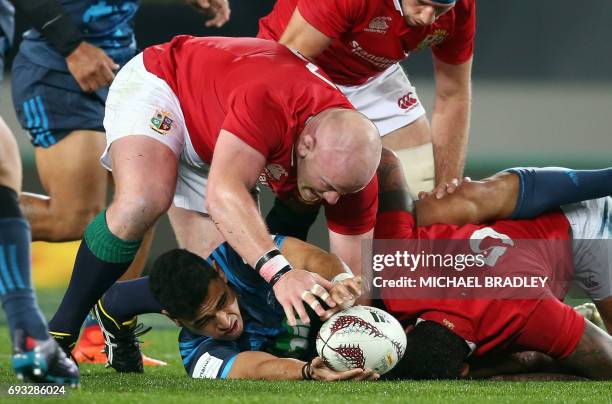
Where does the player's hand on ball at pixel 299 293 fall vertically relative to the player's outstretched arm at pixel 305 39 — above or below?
below

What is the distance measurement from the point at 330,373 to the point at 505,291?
729mm

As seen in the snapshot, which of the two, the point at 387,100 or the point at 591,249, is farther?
the point at 387,100

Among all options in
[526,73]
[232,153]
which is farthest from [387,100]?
[526,73]

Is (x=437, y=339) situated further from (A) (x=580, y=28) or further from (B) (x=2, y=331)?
(A) (x=580, y=28)

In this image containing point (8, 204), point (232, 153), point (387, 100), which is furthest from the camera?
point (387, 100)

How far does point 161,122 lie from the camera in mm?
4172

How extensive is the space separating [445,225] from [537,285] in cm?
51

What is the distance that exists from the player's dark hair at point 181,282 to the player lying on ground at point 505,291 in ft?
2.35

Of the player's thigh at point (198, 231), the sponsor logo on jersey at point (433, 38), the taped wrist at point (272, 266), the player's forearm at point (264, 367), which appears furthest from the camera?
the player's thigh at point (198, 231)

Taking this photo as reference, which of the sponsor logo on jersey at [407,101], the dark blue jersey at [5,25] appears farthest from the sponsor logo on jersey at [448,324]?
the dark blue jersey at [5,25]

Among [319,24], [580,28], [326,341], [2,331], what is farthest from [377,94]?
[580,28]

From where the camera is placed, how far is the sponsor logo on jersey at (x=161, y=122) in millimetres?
4152

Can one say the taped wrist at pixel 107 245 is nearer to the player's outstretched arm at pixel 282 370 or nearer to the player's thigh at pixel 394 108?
the player's outstretched arm at pixel 282 370

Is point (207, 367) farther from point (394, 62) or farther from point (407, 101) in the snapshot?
point (407, 101)
